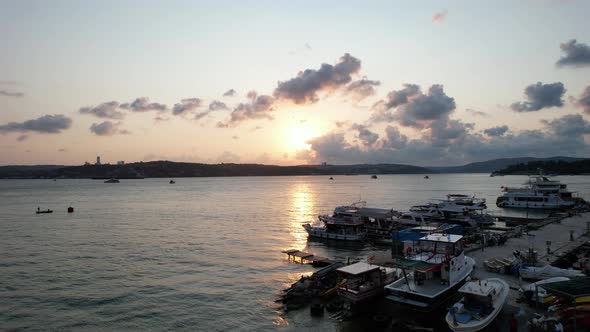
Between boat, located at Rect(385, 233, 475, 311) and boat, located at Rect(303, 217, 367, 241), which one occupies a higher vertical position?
boat, located at Rect(385, 233, 475, 311)

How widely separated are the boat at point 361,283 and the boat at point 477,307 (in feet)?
16.7

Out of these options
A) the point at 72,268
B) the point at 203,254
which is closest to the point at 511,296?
the point at 203,254

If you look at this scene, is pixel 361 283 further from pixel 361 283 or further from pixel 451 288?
pixel 451 288

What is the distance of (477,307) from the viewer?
828 inches

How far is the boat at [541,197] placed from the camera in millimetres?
82762

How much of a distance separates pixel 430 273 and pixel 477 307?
4.10m

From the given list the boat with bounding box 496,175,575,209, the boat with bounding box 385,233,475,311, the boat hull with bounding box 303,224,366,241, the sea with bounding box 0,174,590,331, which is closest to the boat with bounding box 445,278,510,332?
the boat with bounding box 385,233,475,311

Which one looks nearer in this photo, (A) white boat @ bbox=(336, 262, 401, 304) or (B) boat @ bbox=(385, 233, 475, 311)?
(B) boat @ bbox=(385, 233, 475, 311)

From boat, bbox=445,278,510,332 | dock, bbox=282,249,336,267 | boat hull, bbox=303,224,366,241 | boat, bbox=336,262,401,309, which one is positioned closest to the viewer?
boat, bbox=445,278,510,332

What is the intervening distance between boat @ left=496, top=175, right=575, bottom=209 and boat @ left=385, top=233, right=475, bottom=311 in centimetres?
6999

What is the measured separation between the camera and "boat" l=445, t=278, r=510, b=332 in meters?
19.7

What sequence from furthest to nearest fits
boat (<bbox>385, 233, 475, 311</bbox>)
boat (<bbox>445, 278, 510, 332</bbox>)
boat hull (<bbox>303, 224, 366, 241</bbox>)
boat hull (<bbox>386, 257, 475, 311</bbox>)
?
boat hull (<bbox>303, 224, 366, 241</bbox>), boat (<bbox>385, 233, 475, 311</bbox>), boat hull (<bbox>386, 257, 475, 311</bbox>), boat (<bbox>445, 278, 510, 332</bbox>)

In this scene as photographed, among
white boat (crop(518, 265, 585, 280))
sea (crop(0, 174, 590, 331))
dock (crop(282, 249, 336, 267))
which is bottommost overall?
sea (crop(0, 174, 590, 331))

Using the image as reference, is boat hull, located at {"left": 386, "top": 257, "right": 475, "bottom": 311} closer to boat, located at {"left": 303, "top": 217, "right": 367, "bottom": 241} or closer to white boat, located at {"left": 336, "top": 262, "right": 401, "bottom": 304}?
white boat, located at {"left": 336, "top": 262, "right": 401, "bottom": 304}
